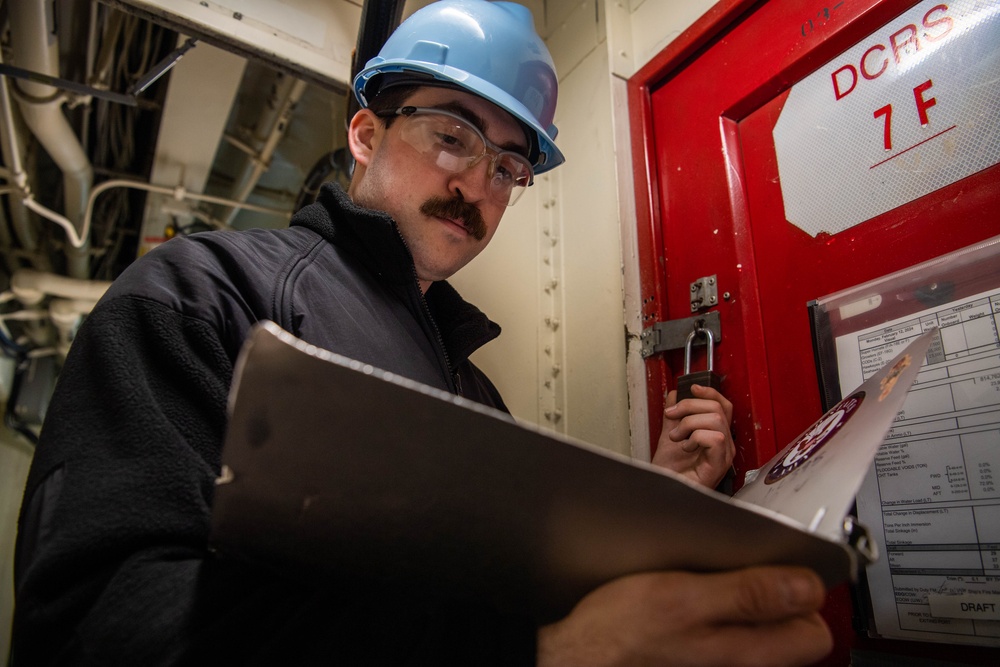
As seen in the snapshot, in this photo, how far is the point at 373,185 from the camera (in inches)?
43.8

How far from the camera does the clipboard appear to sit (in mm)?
323

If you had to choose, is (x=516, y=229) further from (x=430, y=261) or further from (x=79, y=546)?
(x=79, y=546)

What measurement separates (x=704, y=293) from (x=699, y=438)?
34 cm

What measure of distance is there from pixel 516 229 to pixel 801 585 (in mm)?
1434

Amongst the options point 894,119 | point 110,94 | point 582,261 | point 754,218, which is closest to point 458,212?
point 582,261

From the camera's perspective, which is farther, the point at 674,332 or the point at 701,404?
the point at 674,332

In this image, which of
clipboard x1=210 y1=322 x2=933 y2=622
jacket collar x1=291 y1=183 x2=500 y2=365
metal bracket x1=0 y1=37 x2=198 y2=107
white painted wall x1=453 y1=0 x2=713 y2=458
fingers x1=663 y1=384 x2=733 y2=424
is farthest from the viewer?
metal bracket x1=0 y1=37 x2=198 y2=107

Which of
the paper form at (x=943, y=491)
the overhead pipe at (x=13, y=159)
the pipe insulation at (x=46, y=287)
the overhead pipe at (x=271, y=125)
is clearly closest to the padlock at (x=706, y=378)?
the paper form at (x=943, y=491)

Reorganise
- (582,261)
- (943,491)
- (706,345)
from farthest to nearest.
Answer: (582,261)
(706,345)
(943,491)

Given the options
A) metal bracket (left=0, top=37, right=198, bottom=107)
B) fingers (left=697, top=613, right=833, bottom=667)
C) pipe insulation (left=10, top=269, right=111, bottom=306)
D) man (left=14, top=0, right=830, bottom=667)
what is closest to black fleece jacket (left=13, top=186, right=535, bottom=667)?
man (left=14, top=0, right=830, bottom=667)

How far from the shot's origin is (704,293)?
1.17m

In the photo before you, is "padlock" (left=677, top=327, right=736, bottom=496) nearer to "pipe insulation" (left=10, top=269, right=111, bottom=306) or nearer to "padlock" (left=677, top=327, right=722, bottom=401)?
"padlock" (left=677, top=327, right=722, bottom=401)

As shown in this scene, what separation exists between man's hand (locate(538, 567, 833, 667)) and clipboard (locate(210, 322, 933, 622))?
0.6 inches

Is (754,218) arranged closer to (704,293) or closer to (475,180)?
(704,293)
